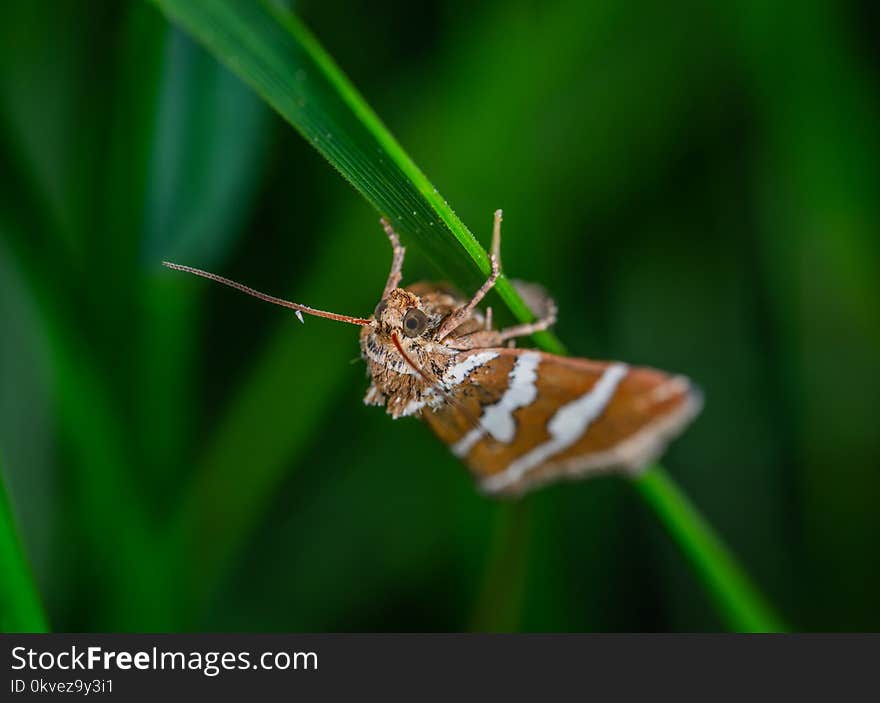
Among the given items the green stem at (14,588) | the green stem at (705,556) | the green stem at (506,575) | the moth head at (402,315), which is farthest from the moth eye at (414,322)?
the green stem at (14,588)

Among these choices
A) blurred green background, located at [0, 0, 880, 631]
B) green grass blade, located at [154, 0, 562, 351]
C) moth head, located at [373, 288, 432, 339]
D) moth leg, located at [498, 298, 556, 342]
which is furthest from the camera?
blurred green background, located at [0, 0, 880, 631]

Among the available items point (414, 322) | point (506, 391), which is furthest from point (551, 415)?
point (414, 322)

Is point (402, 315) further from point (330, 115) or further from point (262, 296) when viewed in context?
point (330, 115)

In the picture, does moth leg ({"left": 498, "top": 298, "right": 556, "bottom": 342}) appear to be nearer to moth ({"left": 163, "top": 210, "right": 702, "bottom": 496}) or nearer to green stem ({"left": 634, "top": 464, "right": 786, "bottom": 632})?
moth ({"left": 163, "top": 210, "right": 702, "bottom": 496})

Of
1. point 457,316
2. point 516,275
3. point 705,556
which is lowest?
point 705,556

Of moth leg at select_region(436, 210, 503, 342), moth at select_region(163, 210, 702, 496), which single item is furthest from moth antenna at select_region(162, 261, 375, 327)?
moth leg at select_region(436, 210, 503, 342)

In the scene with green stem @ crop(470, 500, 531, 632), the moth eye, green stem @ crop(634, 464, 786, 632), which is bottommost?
green stem @ crop(634, 464, 786, 632)
